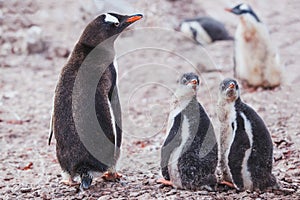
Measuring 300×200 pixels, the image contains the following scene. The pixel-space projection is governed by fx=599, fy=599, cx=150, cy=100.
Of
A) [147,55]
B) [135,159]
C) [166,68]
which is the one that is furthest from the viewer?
[147,55]

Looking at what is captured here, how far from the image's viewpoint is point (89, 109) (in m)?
3.96

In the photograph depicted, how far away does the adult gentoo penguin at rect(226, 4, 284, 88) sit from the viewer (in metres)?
7.33

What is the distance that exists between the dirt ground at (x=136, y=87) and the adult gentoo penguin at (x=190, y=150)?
0.09 m

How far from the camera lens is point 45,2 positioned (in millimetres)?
10102

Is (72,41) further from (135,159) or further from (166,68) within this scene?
(135,159)

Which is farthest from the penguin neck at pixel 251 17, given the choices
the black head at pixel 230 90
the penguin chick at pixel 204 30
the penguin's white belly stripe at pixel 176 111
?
the penguin's white belly stripe at pixel 176 111

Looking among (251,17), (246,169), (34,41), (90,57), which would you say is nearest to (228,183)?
(246,169)

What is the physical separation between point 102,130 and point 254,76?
12.6 feet

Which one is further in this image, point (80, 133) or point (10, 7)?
point (10, 7)

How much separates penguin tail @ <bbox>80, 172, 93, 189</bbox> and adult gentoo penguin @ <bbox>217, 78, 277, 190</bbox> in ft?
2.93

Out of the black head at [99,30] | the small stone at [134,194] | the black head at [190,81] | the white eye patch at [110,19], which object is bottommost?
the small stone at [134,194]

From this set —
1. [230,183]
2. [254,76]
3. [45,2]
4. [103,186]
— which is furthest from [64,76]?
[45,2]

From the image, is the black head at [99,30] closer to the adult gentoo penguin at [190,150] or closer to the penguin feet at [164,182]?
the adult gentoo penguin at [190,150]

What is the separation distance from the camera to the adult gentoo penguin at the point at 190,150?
3.85m
